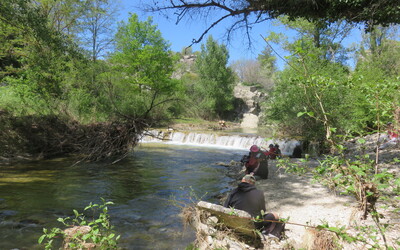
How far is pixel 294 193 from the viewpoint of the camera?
22.8 feet

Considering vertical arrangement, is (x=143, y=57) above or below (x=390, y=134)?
above

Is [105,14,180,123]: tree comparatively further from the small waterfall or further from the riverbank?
the riverbank

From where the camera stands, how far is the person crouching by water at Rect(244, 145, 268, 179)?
8.16 m

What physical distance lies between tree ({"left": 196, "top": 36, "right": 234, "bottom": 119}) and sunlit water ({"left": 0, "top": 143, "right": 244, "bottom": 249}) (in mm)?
27716

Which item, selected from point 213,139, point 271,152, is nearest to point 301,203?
point 271,152

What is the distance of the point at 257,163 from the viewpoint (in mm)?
8383

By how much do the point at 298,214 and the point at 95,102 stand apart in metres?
10.0

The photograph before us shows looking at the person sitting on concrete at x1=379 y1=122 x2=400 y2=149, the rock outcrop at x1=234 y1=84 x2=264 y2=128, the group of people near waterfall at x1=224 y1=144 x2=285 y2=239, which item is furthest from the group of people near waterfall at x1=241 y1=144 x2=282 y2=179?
the rock outcrop at x1=234 y1=84 x2=264 y2=128

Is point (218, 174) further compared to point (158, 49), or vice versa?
point (158, 49)

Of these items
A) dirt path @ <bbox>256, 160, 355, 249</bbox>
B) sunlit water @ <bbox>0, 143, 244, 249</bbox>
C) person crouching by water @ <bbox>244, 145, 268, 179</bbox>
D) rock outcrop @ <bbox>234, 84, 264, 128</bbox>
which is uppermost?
rock outcrop @ <bbox>234, 84, 264, 128</bbox>

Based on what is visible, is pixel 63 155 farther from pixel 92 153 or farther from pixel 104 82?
pixel 104 82

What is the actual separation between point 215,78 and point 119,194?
34.8 metres

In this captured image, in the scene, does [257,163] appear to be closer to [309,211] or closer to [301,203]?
[301,203]

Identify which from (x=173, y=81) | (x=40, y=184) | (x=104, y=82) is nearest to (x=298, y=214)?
(x=40, y=184)
